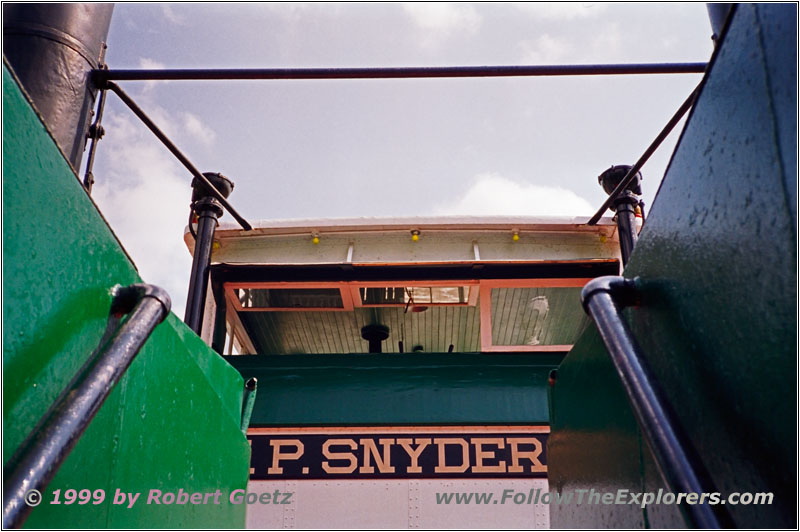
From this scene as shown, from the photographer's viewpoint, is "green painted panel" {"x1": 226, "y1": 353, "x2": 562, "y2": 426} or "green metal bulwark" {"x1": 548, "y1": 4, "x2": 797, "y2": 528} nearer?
"green metal bulwark" {"x1": 548, "y1": 4, "x2": 797, "y2": 528}

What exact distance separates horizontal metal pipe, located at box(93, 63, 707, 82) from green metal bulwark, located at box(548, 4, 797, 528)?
4.24ft

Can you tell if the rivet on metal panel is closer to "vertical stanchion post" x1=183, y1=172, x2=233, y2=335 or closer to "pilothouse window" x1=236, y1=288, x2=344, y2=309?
"vertical stanchion post" x1=183, y1=172, x2=233, y2=335

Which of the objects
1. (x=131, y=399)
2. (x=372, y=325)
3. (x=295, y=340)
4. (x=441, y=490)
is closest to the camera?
(x=131, y=399)

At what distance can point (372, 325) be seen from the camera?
718 centimetres

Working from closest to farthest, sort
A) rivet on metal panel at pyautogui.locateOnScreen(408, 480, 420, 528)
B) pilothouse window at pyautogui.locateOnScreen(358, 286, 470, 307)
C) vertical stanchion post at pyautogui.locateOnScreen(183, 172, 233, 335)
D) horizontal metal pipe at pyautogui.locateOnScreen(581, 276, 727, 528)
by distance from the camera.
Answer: horizontal metal pipe at pyautogui.locateOnScreen(581, 276, 727, 528)
rivet on metal panel at pyautogui.locateOnScreen(408, 480, 420, 528)
vertical stanchion post at pyautogui.locateOnScreen(183, 172, 233, 335)
pilothouse window at pyautogui.locateOnScreen(358, 286, 470, 307)

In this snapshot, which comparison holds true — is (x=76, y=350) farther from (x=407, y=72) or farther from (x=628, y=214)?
(x=628, y=214)

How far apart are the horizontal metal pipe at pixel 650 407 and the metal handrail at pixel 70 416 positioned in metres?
0.83

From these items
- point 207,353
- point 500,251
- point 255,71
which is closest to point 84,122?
point 255,71

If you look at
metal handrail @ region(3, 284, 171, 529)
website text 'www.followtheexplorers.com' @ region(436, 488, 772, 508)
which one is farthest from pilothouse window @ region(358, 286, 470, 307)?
metal handrail @ region(3, 284, 171, 529)

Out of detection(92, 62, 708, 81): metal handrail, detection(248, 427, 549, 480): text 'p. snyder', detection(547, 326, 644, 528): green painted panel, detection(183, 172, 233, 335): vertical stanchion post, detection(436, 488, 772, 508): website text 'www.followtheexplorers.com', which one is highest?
detection(183, 172, 233, 335): vertical stanchion post

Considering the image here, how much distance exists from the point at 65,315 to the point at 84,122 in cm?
131

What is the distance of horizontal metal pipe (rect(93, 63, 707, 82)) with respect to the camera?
252 cm

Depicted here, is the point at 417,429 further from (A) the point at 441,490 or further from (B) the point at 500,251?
(B) the point at 500,251

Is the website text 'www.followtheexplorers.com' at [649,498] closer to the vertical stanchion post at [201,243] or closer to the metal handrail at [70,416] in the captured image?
the metal handrail at [70,416]
